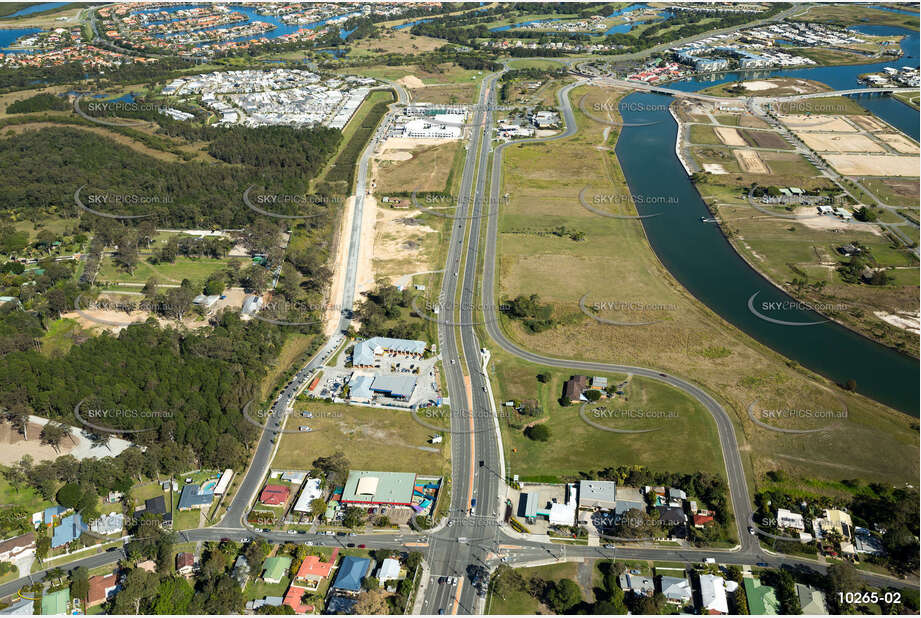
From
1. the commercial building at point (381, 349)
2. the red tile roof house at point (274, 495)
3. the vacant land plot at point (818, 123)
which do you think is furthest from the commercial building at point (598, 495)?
the vacant land plot at point (818, 123)

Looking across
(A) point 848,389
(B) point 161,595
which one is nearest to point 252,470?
(B) point 161,595

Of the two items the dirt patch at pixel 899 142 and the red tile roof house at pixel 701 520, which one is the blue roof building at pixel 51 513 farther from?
the dirt patch at pixel 899 142

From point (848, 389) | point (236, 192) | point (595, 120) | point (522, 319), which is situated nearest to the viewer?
point (848, 389)

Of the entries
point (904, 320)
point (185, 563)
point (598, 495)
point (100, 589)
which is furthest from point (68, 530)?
point (904, 320)

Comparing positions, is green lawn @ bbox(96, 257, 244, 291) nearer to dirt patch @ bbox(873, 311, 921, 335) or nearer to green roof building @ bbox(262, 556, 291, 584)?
green roof building @ bbox(262, 556, 291, 584)

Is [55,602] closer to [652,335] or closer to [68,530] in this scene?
[68,530]

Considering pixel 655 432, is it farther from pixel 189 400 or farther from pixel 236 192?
pixel 236 192

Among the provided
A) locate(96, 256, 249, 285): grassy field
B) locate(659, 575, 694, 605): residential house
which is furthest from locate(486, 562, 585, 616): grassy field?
locate(96, 256, 249, 285): grassy field

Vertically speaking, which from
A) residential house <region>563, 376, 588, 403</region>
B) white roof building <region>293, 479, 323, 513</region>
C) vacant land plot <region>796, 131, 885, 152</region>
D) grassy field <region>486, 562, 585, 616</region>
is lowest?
grassy field <region>486, 562, 585, 616</region>
